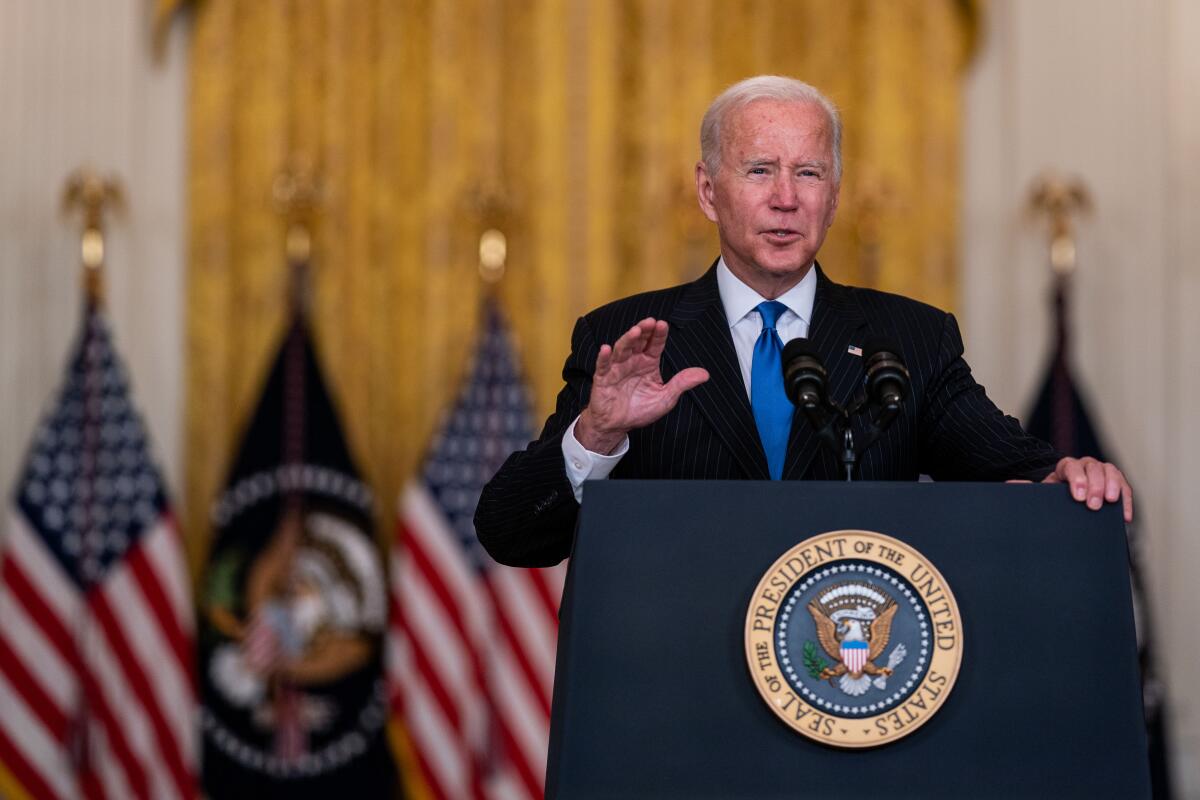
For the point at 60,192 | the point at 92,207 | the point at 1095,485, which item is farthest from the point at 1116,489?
the point at 60,192

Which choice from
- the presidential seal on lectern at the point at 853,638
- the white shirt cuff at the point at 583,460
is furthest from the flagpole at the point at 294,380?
the presidential seal on lectern at the point at 853,638

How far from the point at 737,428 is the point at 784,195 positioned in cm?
40

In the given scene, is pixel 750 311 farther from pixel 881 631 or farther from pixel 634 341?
pixel 881 631

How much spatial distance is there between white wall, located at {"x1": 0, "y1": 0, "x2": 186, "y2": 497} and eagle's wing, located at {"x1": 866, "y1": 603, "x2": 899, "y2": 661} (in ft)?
17.4

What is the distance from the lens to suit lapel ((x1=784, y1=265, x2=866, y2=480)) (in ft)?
8.29

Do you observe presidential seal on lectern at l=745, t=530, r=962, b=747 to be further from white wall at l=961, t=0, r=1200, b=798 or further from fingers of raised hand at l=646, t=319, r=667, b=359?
white wall at l=961, t=0, r=1200, b=798

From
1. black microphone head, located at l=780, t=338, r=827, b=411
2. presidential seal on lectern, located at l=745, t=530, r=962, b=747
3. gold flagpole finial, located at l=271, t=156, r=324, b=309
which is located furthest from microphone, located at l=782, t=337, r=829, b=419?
gold flagpole finial, located at l=271, t=156, r=324, b=309

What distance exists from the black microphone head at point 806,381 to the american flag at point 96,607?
4895 millimetres

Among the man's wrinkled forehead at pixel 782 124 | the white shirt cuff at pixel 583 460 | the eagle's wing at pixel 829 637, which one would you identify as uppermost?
the man's wrinkled forehead at pixel 782 124

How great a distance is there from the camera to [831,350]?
8.62ft

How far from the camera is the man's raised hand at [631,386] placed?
7.41ft

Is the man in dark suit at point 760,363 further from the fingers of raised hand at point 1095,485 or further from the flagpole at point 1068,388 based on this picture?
the flagpole at point 1068,388

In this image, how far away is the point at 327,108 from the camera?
7301 millimetres

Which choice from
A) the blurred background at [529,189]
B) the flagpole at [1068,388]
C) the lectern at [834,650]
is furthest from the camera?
the blurred background at [529,189]
